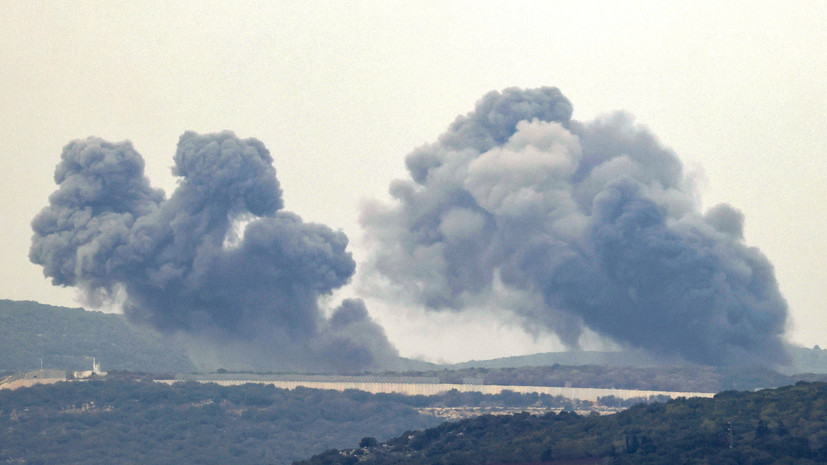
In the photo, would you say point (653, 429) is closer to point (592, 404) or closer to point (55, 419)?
point (592, 404)

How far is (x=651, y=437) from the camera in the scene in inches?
4808

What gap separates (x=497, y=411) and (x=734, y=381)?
30669 mm

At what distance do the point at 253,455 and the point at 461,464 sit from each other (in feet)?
230

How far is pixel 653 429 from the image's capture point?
12512 cm

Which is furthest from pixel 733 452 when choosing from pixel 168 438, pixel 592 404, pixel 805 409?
pixel 168 438

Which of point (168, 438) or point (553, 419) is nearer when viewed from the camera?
point (553, 419)

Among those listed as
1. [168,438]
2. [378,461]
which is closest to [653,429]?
[378,461]

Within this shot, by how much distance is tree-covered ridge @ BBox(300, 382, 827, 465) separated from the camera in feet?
369

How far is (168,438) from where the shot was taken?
7721 inches

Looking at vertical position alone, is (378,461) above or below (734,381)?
below

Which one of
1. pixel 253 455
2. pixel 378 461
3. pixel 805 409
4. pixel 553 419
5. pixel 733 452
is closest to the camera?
pixel 733 452

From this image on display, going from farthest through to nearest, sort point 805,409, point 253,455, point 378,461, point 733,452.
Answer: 1. point 253,455
2. point 378,461
3. point 805,409
4. point 733,452

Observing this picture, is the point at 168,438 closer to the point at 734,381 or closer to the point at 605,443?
the point at 734,381

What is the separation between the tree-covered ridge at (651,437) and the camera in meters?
112
